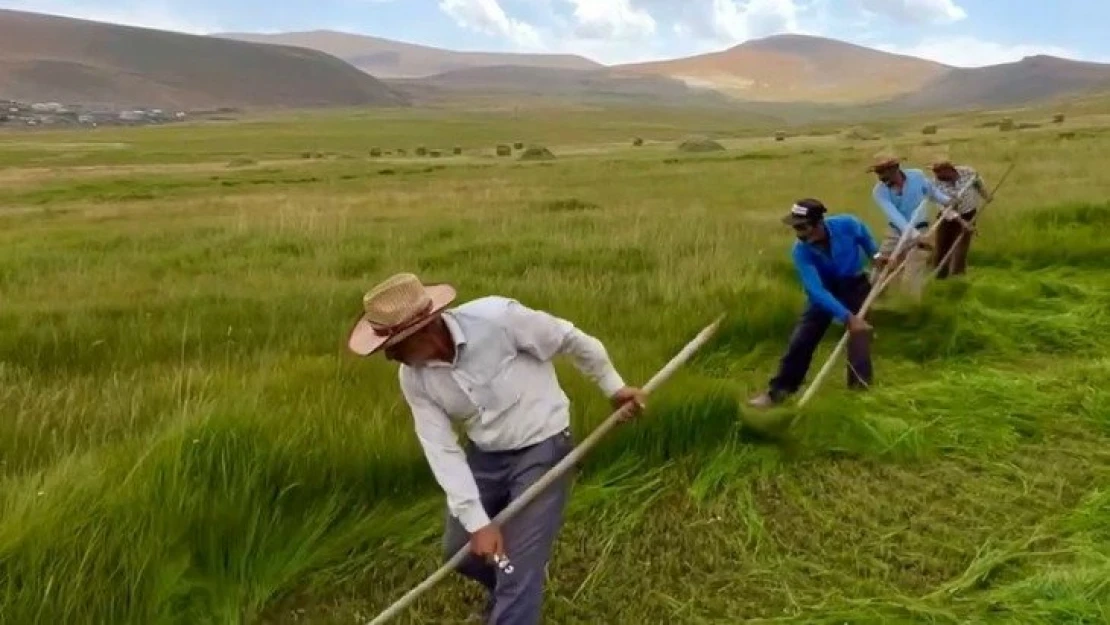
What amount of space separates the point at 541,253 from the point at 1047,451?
5.65 meters

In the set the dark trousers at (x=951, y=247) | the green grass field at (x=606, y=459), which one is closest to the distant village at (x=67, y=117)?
the green grass field at (x=606, y=459)

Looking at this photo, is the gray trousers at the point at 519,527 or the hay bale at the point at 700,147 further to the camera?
the hay bale at the point at 700,147

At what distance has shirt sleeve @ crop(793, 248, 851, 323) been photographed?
17.9ft

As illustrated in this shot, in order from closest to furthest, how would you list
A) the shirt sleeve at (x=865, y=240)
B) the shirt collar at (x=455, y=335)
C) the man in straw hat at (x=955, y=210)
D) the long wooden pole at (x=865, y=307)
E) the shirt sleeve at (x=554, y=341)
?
the shirt collar at (x=455, y=335) → the shirt sleeve at (x=554, y=341) → the long wooden pole at (x=865, y=307) → the shirt sleeve at (x=865, y=240) → the man in straw hat at (x=955, y=210)

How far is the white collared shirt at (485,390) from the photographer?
2949 millimetres

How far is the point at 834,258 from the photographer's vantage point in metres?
5.75

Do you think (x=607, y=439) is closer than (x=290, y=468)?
No

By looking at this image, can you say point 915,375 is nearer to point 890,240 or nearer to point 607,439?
point 890,240

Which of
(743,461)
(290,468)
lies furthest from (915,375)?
(290,468)

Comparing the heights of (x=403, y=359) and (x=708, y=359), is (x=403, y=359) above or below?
above

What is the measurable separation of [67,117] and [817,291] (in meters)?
112

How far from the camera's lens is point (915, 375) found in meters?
6.17

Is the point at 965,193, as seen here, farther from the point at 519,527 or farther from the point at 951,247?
the point at 519,527

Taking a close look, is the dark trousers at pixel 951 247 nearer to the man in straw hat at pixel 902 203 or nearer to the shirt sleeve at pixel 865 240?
the man in straw hat at pixel 902 203
